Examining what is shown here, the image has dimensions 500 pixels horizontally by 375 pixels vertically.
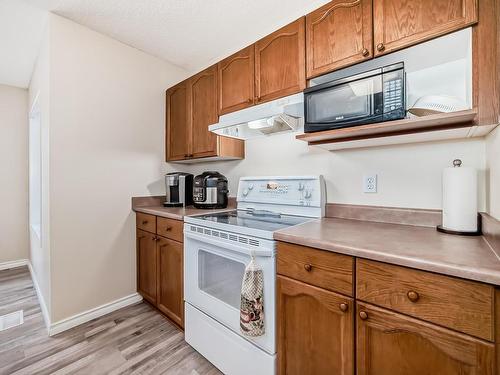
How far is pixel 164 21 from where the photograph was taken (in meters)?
1.92

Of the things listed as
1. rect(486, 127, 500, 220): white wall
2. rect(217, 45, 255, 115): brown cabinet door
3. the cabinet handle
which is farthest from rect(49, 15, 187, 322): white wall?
rect(486, 127, 500, 220): white wall

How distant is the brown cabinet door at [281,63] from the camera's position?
147cm

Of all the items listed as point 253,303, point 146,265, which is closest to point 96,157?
point 146,265

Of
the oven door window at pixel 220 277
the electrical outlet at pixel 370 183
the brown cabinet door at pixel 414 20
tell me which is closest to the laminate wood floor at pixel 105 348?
the oven door window at pixel 220 277

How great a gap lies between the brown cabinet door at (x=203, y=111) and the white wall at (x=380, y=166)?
1.43 ft

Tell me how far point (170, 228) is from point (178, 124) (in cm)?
113

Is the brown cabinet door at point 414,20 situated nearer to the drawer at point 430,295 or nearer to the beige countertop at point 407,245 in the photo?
the beige countertop at point 407,245

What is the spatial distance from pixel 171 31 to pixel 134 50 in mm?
532

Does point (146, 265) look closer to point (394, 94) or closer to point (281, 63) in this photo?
point (281, 63)

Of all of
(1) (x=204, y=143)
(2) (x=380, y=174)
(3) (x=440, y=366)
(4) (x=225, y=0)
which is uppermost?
(4) (x=225, y=0)

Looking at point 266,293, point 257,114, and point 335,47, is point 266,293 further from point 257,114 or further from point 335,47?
point 335,47

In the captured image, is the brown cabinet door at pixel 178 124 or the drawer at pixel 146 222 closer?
the drawer at pixel 146 222

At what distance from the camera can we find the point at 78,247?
1.97 metres

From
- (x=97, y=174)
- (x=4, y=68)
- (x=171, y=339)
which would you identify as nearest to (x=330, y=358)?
(x=171, y=339)
